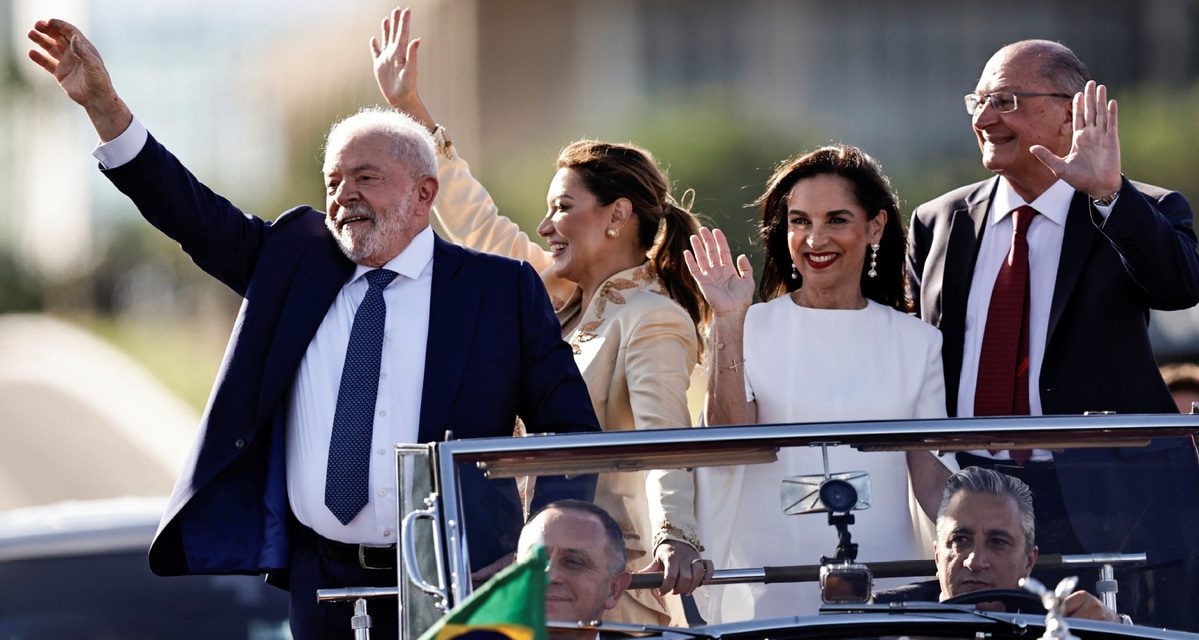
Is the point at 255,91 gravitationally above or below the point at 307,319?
above

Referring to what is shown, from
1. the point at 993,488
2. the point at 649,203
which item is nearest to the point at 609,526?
the point at 993,488

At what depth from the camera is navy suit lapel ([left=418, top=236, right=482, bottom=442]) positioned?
4281 mm

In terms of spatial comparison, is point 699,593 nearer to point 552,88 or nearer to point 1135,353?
point 1135,353

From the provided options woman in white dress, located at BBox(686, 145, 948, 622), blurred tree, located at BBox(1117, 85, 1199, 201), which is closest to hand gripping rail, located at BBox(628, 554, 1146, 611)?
woman in white dress, located at BBox(686, 145, 948, 622)

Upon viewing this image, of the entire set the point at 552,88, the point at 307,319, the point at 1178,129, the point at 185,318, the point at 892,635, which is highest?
the point at 552,88

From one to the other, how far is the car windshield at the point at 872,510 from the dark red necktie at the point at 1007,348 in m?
1.28

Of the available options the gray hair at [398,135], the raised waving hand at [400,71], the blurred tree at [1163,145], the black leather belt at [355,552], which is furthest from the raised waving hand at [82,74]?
the blurred tree at [1163,145]

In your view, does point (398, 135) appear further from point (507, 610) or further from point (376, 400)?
point (507, 610)

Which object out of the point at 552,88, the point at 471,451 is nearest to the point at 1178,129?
the point at 552,88

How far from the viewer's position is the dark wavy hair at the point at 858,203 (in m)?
4.92

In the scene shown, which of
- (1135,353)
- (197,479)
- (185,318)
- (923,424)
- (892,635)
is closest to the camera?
(892,635)

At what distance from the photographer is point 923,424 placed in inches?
136

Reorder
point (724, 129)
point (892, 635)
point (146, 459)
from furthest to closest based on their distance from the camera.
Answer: point (724, 129)
point (146, 459)
point (892, 635)

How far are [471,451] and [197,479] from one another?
109 centimetres
